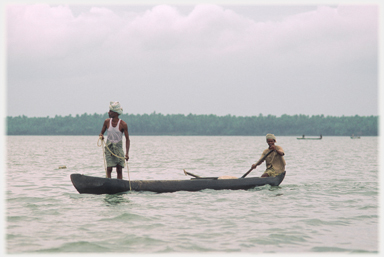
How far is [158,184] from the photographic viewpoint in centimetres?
1234

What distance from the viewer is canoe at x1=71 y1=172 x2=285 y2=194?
11.5m

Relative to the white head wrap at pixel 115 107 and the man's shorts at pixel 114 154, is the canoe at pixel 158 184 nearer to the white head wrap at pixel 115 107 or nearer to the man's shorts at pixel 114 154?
the man's shorts at pixel 114 154

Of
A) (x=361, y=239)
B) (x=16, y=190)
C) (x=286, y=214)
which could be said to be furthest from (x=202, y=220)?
(x=16, y=190)

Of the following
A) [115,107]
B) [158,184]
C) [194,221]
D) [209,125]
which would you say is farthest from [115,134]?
[209,125]

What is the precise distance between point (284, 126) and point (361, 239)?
17571 centimetres

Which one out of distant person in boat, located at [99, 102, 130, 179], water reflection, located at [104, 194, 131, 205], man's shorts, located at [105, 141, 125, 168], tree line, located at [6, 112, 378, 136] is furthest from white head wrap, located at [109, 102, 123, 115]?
tree line, located at [6, 112, 378, 136]

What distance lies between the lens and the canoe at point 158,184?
37.7 feet

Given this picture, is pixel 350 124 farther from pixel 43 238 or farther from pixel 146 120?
pixel 43 238

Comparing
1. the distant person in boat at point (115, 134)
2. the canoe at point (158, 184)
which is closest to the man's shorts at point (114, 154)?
the distant person in boat at point (115, 134)

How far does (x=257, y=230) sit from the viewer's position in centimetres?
817

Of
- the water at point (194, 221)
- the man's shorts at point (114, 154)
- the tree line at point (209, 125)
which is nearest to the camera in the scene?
the water at point (194, 221)

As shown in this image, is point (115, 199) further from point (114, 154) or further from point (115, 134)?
point (115, 134)

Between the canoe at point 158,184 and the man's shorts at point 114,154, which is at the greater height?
the man's shorts at point 114,154

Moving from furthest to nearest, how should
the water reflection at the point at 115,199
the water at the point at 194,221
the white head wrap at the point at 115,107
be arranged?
the white head wrap at the point at 115,107 < the water reflection at the point at 115,199 < the water at the point at 194,221
